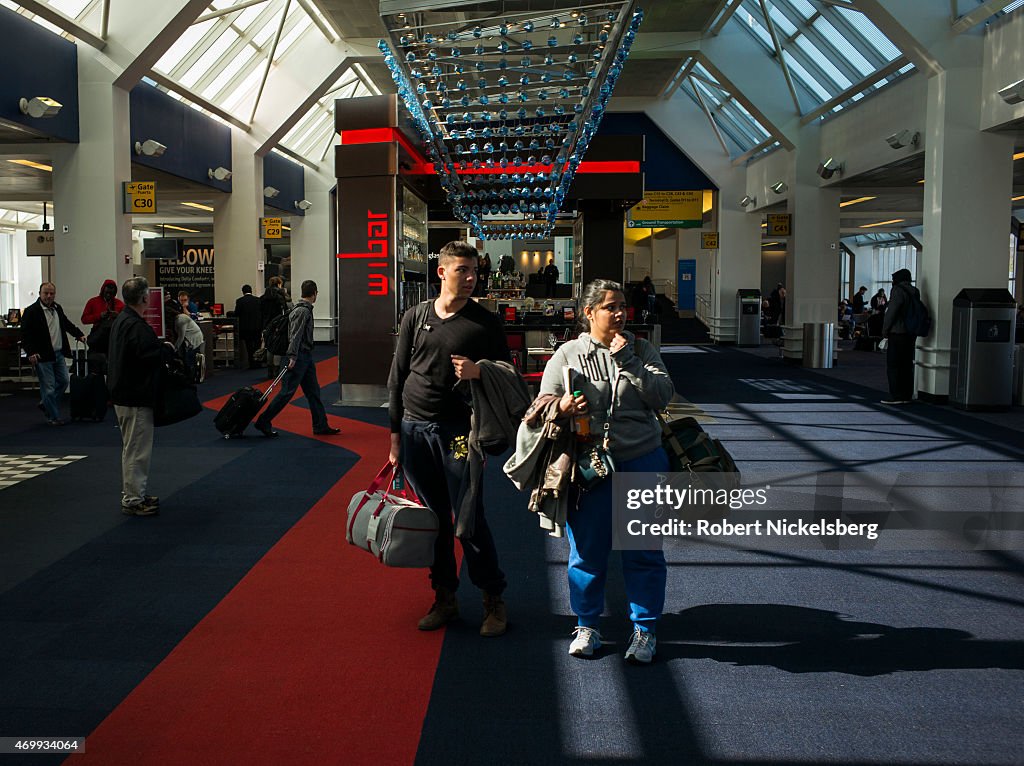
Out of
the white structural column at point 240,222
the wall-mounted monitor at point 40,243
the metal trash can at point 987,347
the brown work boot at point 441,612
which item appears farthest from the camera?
the white structural column at point 240,222

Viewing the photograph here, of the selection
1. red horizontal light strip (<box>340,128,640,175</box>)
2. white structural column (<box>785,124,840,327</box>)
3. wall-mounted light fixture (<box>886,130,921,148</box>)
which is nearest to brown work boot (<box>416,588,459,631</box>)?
red horizontal light strip (<box>340,128,640,175</box>)

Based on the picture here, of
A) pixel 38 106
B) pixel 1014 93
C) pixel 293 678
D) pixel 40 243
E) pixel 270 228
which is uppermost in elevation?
pixel 38 106

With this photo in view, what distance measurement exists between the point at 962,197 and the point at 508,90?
21.3ft

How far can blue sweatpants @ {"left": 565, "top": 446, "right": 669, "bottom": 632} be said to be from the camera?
12.1 ft

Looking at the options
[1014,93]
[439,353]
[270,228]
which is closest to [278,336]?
[439,353]

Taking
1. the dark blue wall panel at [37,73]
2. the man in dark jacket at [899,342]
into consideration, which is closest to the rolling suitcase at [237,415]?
the dark blue wall panel at [37,73]

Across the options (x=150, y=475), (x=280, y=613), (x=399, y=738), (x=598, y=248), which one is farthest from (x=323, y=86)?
(x=399, y=738)

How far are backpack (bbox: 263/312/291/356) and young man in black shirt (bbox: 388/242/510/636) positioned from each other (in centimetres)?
607

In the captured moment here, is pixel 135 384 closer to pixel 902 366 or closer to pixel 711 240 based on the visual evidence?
pixel 902 366

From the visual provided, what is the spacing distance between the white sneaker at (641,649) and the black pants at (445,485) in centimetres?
68

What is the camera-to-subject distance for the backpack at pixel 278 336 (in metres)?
9.90

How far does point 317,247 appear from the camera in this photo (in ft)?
92.4

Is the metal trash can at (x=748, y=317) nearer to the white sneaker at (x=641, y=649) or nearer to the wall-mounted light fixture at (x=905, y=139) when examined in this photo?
the wall-mounted light fixture at (x=905, y=139)

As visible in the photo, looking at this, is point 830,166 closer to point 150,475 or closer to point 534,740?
point 150,475
